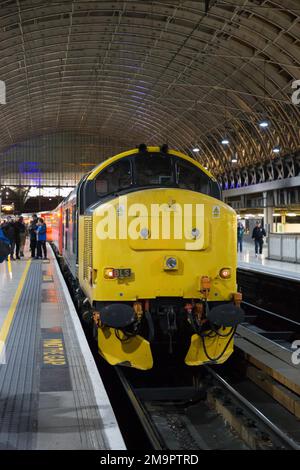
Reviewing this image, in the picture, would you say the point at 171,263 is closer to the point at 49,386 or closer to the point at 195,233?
the point at 195,233

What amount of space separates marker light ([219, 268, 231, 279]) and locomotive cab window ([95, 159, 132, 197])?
2.19 metres

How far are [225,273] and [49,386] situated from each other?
3278mm

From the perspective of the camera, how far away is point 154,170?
29.6ft

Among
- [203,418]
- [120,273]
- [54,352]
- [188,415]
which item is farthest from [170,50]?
[203,418]

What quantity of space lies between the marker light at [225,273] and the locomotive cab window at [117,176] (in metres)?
2.19

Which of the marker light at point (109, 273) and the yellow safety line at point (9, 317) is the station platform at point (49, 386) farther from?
the marker light at point (109, 273)

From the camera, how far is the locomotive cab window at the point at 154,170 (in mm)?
8945

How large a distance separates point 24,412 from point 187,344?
3861 millimetres

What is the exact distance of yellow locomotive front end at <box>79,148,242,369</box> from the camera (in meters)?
7.87

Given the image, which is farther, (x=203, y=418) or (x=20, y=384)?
(x=203, y=418)

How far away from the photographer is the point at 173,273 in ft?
26.2

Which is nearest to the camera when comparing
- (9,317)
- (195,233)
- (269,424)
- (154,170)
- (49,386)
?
(49,386)

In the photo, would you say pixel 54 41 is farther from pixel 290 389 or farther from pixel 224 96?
pixel 290 389

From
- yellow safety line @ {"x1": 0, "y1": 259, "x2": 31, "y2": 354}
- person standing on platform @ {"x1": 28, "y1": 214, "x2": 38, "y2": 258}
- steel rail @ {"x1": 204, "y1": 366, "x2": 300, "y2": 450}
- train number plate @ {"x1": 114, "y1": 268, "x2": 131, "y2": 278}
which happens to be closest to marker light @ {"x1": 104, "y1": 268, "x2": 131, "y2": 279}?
train number plate @ {"x1": 114, "y1": 268, "x2": 131, "y2": 278}
